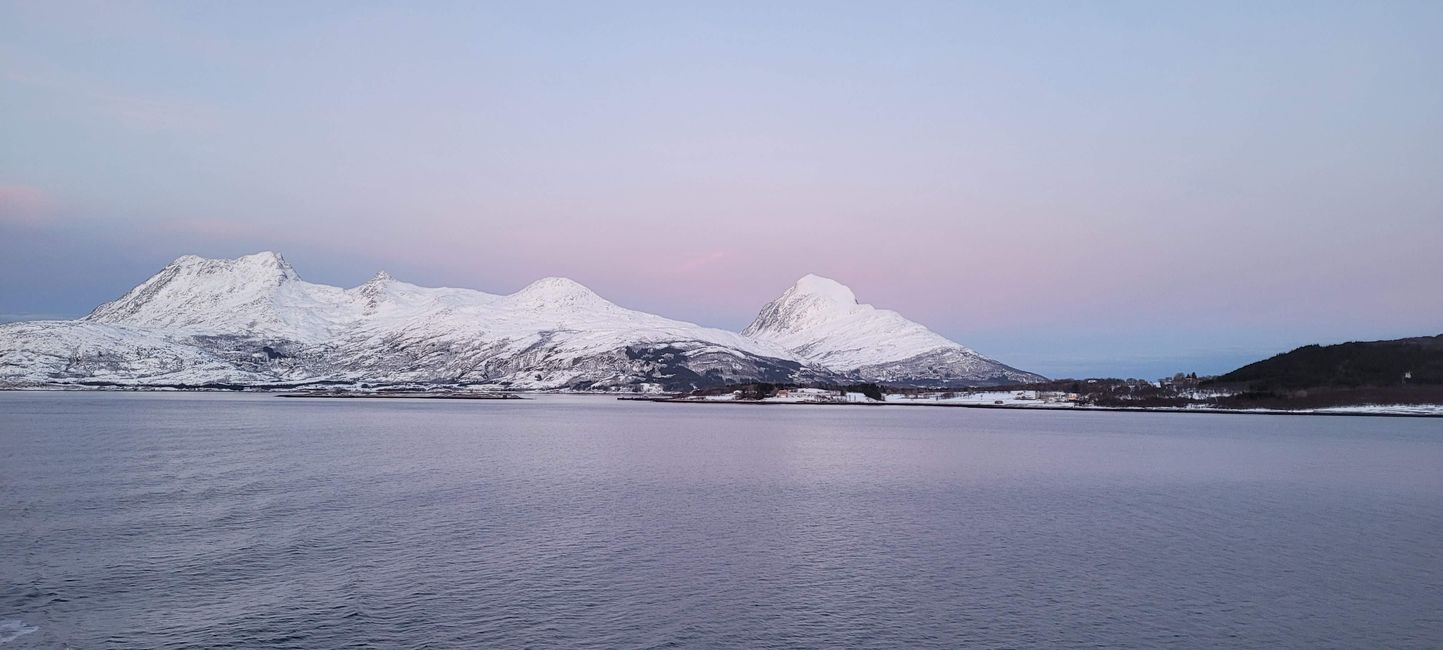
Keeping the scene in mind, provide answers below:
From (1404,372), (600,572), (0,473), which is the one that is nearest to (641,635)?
(600,572)

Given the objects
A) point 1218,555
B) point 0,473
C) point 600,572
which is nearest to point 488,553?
point 600,572

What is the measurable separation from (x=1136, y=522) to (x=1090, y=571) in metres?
13.3

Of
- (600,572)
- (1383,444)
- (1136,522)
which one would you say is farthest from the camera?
(1383,444)

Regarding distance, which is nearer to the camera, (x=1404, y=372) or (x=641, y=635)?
(x=641, y=635)

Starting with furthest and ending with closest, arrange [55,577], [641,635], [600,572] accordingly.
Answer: [600,572], [55,577], [641,635]

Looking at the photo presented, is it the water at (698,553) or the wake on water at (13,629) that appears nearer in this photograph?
the wake on water at (13,629)

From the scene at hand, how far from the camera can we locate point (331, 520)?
39.8 m

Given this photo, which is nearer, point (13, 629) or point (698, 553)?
point (13, 629)

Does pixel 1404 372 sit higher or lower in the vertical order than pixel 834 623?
higher

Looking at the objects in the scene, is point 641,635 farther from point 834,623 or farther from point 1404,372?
point 1404,372

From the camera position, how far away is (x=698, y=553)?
33938 mm

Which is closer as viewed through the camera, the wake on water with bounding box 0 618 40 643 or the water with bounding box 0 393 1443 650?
the wake on water with bounding box 0 618 40 643

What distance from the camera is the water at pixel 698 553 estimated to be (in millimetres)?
23922

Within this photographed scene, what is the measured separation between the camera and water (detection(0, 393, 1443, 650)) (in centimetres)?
2392
